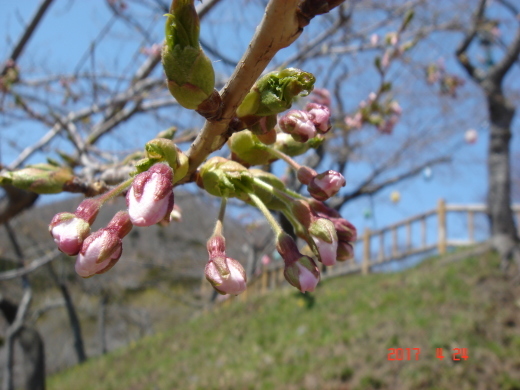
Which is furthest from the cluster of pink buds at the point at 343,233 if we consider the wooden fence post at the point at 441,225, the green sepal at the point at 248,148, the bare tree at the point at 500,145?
the wooden fence post at the point at 441,225

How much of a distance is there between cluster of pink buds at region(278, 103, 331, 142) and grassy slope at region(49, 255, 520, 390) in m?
3.76

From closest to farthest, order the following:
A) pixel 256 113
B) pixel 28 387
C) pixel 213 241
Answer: pixel 256 113 → pixel 213 241 → pixel 28 387

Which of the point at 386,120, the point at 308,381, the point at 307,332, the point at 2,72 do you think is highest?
the point at 2,72

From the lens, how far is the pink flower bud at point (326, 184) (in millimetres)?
625

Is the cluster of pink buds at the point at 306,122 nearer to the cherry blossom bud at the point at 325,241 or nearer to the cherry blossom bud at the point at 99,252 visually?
the cherry blossom bud at the point at 325,241

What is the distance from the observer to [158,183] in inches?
20.2

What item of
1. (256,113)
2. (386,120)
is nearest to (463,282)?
(386,120)

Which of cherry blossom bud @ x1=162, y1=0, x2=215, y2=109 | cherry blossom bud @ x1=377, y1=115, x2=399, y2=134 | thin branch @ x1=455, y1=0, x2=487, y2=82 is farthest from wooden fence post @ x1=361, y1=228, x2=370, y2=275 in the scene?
cherry blossom bud @ x1=162, y1=0, x2=215, y2=109

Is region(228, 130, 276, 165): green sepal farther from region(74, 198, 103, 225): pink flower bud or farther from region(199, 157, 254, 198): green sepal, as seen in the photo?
region(74, 198, 103, 225): pink flower bud

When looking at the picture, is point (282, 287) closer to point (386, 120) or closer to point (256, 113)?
point (386, 120)

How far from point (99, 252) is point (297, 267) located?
280mm

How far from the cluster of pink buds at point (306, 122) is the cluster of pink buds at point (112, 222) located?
7.4 inches

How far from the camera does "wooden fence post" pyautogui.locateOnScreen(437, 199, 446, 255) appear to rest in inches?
380

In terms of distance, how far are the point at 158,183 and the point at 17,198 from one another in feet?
3.60
